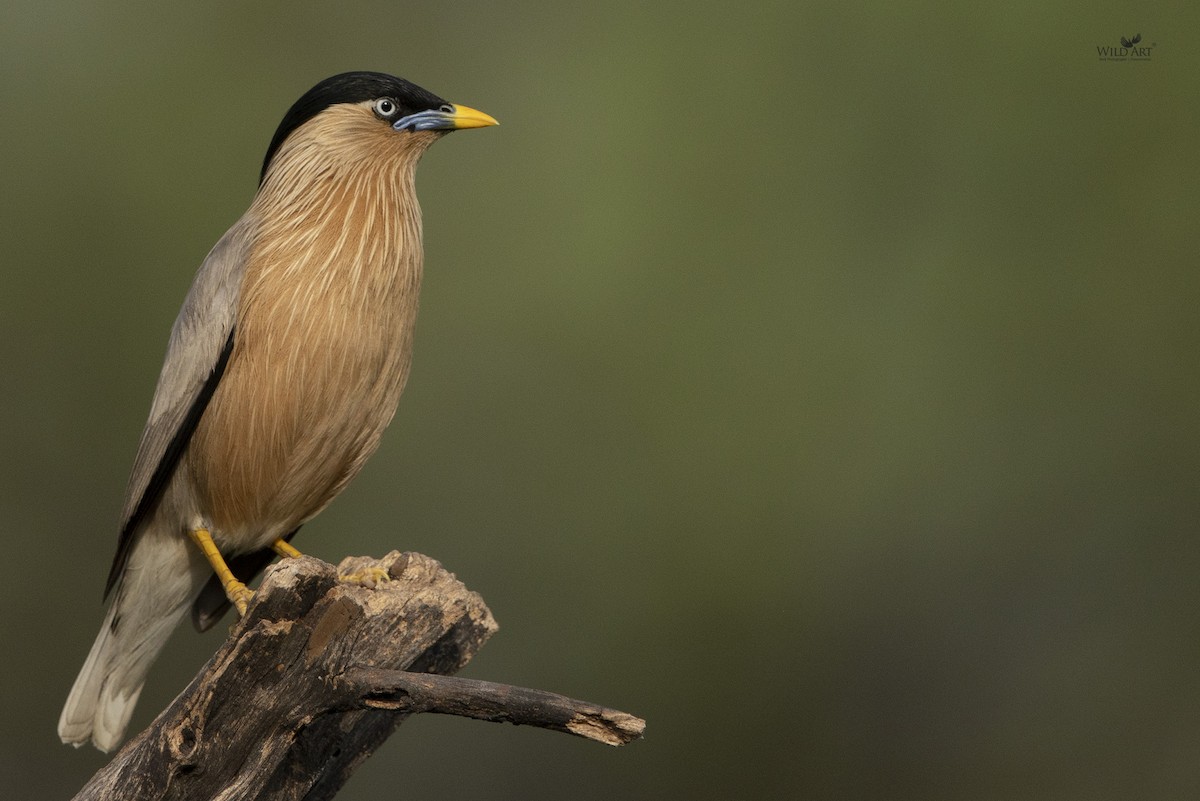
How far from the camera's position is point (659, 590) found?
629cm

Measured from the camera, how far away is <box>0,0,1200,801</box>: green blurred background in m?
5.94

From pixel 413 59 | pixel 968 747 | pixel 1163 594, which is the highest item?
pixel 413 59

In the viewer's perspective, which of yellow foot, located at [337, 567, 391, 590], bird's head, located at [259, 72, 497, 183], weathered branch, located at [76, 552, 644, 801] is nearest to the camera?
weathered branch, located at [76, 552, 644, 801]

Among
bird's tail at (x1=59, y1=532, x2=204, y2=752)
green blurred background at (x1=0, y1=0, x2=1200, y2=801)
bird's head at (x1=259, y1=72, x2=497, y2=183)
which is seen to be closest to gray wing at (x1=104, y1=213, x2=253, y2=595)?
bird's tail at (x1=59, y1=532, x2=204, y2=752)

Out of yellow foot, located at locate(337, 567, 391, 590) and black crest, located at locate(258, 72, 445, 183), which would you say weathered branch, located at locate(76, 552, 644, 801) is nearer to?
yellow foot, located at locate(337, 567, 391, 590)

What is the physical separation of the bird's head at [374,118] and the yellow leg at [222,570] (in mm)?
1151

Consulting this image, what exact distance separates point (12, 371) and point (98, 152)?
44.7 inches

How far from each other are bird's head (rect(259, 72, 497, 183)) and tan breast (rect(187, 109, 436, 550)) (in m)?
0.06

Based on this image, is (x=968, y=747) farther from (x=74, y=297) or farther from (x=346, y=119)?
(x=74, y=297)

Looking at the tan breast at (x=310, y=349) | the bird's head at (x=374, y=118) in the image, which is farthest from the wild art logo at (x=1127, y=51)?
the tan breast at (x=310, y=349)

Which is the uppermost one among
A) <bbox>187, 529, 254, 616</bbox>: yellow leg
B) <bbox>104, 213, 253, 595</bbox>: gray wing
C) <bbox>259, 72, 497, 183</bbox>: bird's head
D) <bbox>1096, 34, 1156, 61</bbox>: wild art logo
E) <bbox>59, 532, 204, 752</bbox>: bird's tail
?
<bbox>1096, 34, 1156, 61</bbox>: wild art logo

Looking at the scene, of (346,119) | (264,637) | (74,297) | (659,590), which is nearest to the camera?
(264,637)

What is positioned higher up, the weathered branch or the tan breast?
the tan breast

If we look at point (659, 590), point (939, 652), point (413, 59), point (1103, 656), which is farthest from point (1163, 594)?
point (413, 59)
